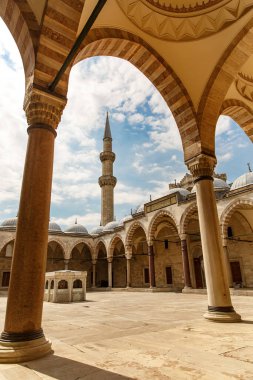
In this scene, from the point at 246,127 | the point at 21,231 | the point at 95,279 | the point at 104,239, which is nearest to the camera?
the point at 21,231

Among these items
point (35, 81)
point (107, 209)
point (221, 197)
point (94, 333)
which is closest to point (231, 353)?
point (94, 333)

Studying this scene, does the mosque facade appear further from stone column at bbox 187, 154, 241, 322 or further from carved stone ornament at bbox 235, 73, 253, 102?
stone column at bbox 187, 154, 241, 322

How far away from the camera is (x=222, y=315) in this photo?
4406 mm

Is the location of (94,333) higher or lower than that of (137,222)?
lower

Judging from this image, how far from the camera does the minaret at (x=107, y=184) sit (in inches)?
1124

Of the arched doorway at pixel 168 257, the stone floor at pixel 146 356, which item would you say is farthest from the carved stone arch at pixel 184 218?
the stone floor at pixel 146 356

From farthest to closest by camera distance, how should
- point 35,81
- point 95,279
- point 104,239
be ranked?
point 95,279, point 104,239, point 35,81

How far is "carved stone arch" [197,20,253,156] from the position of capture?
5.45m

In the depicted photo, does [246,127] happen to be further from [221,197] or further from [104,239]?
[104,239]

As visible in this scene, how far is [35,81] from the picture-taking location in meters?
3.51

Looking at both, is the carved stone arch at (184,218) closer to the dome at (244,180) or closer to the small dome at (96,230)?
the dome at (244,180)

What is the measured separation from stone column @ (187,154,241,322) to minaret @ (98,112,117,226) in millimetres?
23064

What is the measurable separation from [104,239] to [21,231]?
75.7 ft

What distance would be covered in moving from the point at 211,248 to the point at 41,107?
391cm
